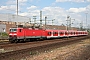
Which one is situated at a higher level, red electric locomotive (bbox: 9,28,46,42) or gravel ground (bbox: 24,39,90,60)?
red electric locomotive (bbox: 9,28,46,42)

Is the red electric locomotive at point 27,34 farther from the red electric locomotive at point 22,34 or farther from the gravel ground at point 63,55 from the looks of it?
the gravel ground at point 63,55

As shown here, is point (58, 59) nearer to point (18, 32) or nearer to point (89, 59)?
point (89, 59)

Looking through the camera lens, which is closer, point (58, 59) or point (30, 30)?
point (58, 59)

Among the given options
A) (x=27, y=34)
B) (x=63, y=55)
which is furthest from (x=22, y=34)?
(x=63, y=55)

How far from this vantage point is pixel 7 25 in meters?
87.3

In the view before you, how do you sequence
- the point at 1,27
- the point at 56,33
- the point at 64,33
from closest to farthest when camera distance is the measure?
the point at 56,33
the point at 64,33
the point at 1,27

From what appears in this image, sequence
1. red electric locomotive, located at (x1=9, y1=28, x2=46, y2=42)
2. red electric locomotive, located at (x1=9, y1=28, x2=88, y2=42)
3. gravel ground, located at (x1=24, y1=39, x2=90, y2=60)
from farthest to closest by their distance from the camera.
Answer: red electric locomotive, located at (x1=9, y1=28, x2=88, y2=42) < red electric locomotive, located at (x1=9, y1=28, x2=46, y2=42) < gravel ground, located at (x1=24, y1=39, x2=90, y2=60)

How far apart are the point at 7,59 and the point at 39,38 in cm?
3437

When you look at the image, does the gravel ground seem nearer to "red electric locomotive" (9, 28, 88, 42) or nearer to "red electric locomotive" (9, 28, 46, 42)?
"red electric locomotive" (9, 28, 46, 42)

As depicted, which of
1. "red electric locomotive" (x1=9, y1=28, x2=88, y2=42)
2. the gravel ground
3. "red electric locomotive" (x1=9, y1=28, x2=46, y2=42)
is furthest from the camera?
"red electric locomotive" (x1=9, y1=28, x2=88, y2=42)

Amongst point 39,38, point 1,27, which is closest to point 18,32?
point 39,38

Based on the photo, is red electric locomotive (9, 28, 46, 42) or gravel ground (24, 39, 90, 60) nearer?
gravel ground (24, 39, 90, 60)

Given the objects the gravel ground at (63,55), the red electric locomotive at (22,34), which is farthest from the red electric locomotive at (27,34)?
the gravel ground at (63,55)

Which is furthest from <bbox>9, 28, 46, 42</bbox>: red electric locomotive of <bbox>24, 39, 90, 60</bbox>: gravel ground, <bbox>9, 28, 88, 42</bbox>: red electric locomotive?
<bbox>24, 39, 90, 60</bbox>: gravel ground
